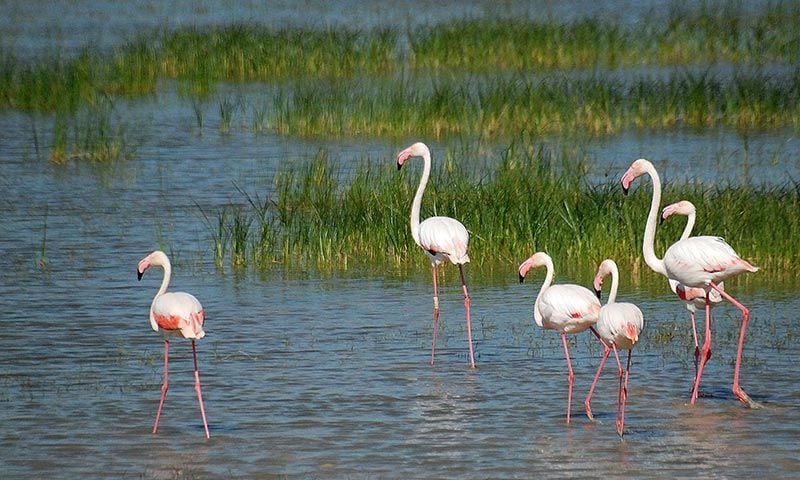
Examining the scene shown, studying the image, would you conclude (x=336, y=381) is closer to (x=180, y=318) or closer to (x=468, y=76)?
(x=180, y=318)

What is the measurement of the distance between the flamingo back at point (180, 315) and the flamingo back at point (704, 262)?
283 cm

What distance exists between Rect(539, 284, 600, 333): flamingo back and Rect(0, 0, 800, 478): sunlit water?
544mm

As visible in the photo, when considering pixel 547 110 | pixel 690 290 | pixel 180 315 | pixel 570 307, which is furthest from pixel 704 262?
pixel 547 110

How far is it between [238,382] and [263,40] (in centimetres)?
1656

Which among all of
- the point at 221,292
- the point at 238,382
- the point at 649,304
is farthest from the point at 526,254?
the point at 238,382

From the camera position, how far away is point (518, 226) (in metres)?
12.6

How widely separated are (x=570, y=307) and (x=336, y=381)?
1.75 m

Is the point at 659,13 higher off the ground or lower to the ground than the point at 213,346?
higher

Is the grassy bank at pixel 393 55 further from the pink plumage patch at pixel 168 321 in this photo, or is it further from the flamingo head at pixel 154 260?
the pink plumage patch at pixel 168 321

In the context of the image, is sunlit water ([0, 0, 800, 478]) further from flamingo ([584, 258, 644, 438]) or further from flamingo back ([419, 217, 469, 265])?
flamingo back ([419, 217, 469, 265])

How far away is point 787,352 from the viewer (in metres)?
9.91

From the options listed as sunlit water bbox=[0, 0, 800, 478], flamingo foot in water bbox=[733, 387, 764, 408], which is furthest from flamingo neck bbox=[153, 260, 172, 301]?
flamingo foot in water bbox=[733, 387, 764, 408]

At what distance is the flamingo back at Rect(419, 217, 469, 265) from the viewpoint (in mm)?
9891

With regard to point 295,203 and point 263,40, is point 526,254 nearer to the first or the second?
point 295,203
